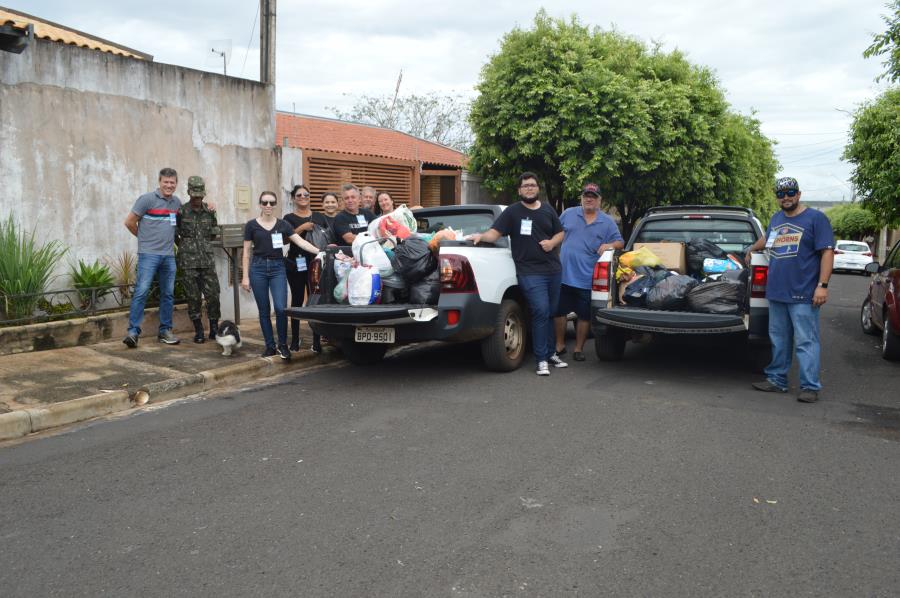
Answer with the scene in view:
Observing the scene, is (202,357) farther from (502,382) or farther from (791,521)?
(791,521)

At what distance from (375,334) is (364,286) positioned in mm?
448

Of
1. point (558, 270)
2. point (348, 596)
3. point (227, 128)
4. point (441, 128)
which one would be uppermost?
point (441, 128)

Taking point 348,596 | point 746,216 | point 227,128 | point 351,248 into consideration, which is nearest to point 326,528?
point 348,596

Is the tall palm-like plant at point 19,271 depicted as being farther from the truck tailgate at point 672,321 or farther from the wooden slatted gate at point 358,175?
the truck tailgate at point 672,321

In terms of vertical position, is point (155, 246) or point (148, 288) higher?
point (155, 246)

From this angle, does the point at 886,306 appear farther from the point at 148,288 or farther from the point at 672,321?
the point at 148,288

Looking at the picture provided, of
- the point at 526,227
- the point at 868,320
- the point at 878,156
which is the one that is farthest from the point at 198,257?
the point at 878,156

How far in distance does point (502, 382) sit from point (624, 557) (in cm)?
353

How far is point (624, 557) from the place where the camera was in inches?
129

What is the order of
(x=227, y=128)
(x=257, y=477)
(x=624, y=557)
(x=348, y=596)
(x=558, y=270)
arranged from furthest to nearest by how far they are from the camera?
(x=227, y=128) → (x=558, y=270) → (x=257, y=477) → (x=624, y=557) → (x=348, y=596)

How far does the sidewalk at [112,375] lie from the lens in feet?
18.1

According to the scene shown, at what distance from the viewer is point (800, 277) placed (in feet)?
20.0

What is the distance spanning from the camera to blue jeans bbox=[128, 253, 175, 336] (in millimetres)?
7695

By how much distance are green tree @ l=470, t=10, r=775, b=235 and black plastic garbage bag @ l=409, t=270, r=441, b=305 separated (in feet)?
34.1
